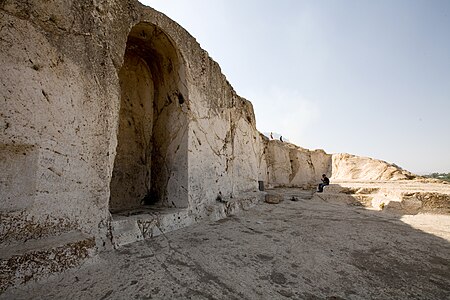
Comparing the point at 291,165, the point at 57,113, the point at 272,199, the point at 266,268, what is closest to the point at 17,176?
the point at 57,113

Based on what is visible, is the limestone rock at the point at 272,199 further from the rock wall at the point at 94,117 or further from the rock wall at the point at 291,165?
the rock wall at the point at 291,165

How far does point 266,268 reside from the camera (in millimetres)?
1702

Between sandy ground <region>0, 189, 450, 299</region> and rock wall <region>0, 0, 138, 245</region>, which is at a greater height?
rock wall <region>0, 0, 138, 245</region>

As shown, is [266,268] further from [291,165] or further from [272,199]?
[291,165]

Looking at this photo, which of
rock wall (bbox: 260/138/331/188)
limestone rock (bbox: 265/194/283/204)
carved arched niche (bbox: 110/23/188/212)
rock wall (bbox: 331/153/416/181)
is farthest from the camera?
rock wall (bbox: 260/138/331/188)

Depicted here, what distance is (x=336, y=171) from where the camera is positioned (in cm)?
1366

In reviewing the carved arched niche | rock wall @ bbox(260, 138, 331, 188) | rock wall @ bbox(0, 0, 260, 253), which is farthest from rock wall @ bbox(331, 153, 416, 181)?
the carved arched niche

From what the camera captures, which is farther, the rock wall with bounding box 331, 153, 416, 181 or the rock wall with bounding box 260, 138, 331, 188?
the rock wall with bounding box 260, 138, 331, 188

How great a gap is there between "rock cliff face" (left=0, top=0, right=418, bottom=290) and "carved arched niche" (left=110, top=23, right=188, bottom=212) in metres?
0.02

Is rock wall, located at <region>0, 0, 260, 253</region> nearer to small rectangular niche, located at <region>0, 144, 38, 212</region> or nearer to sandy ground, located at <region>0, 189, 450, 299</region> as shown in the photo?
small rectangular niche, located at <region>0, 144, 38, 212</region>

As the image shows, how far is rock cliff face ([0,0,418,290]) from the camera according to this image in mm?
1589

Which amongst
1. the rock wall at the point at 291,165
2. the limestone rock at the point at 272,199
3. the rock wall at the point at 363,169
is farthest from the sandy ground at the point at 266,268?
the rock wall at the point at 363,169

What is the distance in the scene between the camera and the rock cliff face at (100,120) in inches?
62.6

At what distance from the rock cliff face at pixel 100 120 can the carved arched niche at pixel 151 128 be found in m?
0.02
